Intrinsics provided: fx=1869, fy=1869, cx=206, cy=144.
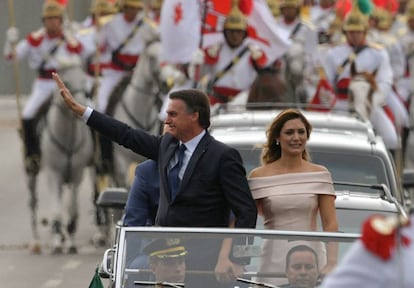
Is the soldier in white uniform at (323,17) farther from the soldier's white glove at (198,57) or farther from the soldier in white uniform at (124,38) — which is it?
the soldier's white glove at (198,57)

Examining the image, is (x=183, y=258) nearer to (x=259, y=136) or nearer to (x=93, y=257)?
(x=259, y=136)

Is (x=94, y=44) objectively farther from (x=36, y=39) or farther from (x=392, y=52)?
(x=392, y=52)

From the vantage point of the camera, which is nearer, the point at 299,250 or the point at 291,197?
the point at 299,250

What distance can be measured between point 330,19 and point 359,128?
15.6 metres

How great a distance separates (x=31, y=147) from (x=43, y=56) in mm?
1049

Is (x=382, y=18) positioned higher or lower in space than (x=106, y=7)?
higher

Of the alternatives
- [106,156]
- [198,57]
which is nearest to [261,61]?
[198,57]

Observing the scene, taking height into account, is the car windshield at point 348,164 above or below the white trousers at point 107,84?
below

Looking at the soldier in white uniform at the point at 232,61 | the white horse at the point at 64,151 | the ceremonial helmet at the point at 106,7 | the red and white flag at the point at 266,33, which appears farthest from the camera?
the ceremonial helmet at the point at 106,7

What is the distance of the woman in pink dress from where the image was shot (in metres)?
8.95

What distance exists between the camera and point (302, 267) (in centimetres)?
774

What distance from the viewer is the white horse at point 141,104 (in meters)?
19.9

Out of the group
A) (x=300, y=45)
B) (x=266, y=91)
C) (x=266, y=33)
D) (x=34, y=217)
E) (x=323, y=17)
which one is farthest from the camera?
(x=323, y=17)

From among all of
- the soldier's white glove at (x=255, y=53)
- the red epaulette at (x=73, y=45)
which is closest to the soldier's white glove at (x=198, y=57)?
the soldier's white glove at (x=255, y=53)
